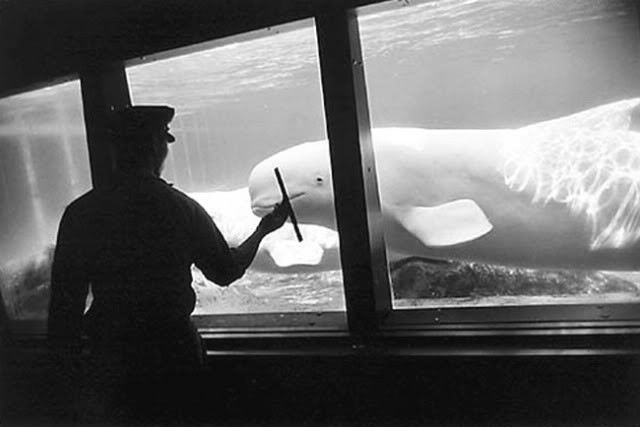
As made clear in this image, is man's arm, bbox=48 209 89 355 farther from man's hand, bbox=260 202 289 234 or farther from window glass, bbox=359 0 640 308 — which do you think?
window glass, bbox=359 0 640 308

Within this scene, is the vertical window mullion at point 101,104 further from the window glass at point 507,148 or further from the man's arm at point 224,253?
the window glass at point 507,148

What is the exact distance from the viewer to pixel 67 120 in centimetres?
179

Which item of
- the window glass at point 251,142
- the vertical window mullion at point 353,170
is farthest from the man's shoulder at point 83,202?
the vertical window mullion at point 353,170

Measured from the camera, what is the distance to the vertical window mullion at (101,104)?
170 cm

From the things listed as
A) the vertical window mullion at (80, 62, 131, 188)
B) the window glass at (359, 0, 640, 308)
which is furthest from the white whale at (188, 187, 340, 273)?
the vertical window mullion at (80, 62, 131, 188)

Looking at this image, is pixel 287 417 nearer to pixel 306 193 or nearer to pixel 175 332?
pixel 175 332

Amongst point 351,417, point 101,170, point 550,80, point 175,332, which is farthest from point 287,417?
point 550,80

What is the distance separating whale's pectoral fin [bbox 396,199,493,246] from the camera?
1.48 m

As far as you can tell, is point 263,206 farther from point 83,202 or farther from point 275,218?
point 83,202

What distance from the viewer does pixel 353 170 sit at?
145 centimetres

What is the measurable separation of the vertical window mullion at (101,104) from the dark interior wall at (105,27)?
0.03 metres

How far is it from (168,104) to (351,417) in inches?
35.8

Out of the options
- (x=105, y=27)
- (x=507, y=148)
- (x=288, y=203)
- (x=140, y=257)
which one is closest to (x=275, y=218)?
(x=288, y=203)

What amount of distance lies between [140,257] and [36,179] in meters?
0.53
